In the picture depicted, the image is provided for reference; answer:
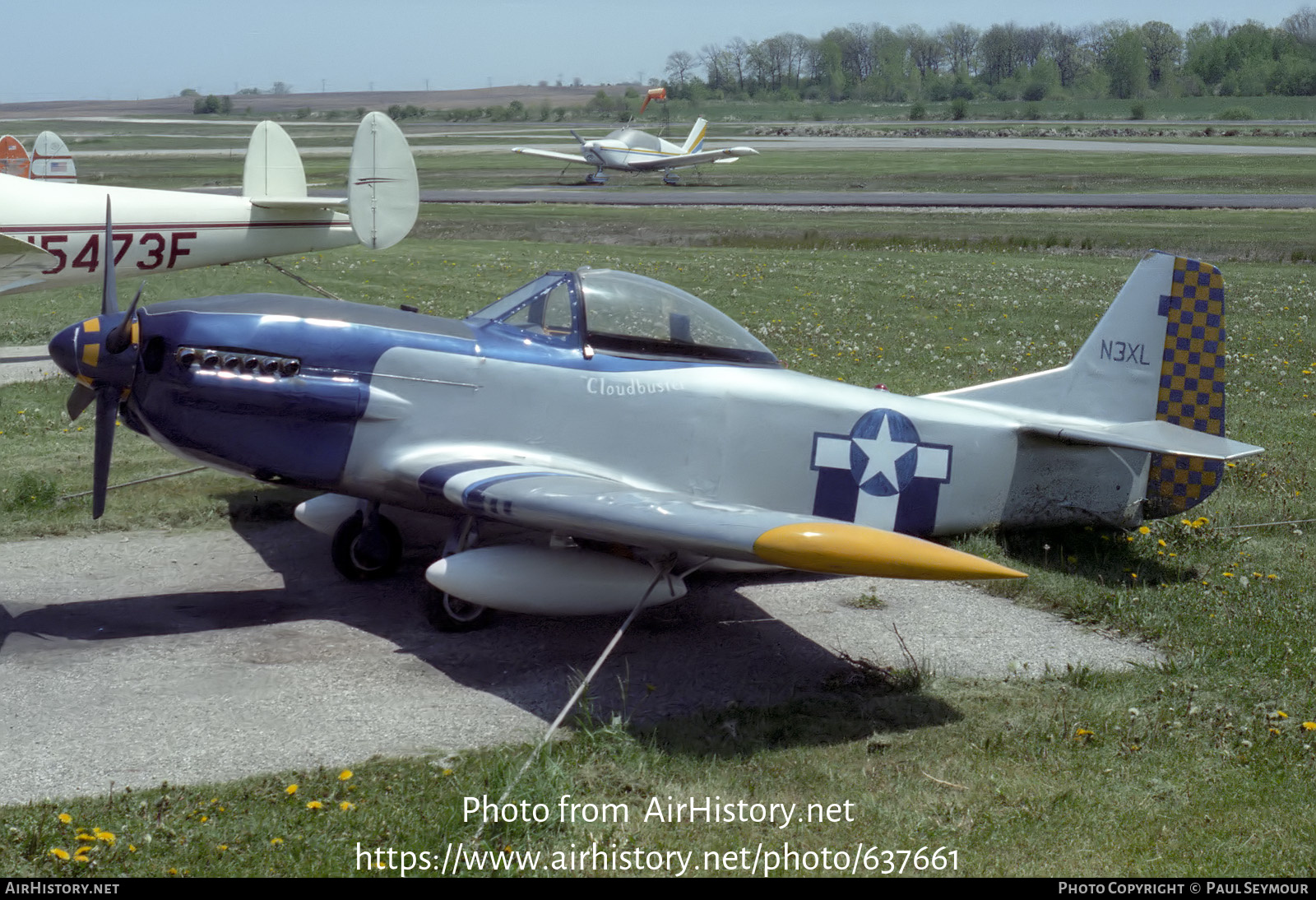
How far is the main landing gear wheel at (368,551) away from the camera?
766 cm

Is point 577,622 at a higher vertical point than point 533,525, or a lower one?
lower

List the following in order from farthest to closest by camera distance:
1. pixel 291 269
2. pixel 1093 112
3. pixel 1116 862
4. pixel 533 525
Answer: pixel 1093 112, pixel 291 269, pixel 533 525, pixel 1116 862

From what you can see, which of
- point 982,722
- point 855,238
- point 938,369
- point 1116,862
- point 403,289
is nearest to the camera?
point 1116,862

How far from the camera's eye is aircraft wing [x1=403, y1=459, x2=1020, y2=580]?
204 inches

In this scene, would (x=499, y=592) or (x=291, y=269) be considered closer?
(x=499, y=592)

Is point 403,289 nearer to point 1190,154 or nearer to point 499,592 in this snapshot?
point 499,592

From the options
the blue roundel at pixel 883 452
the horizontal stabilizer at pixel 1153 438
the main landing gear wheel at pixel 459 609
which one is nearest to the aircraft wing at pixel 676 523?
the main landing gear wheel at pixel 459 609

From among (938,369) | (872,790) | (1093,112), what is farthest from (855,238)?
(1093,112)

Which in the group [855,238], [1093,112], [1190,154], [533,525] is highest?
[1093,112]

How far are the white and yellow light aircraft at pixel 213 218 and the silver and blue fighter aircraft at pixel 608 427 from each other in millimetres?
6185

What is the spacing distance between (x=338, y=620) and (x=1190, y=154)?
63115 millimetres

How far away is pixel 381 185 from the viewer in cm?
1334

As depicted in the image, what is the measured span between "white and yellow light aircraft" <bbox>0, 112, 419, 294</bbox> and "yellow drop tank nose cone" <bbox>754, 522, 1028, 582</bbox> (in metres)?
9.17

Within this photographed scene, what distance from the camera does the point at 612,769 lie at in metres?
5.12
